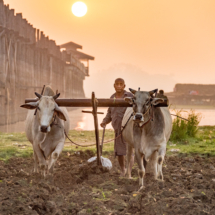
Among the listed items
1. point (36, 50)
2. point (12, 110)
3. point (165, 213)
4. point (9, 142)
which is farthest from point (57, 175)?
point (36, 50)

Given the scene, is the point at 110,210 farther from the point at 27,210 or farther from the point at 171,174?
the point at 171,174

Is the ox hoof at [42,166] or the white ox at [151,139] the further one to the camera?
the ox hoof at [42,166]

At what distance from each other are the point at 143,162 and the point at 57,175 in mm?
1843

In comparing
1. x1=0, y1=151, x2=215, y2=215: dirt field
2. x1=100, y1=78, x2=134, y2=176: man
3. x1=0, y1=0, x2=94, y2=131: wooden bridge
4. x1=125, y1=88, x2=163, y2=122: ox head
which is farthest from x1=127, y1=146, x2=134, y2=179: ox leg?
x1=0, y1=0, x2=94, y2=131: wooden bridge

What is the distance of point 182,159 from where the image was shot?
339 inches

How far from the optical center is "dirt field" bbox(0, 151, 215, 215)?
169 inches

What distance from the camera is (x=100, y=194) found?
520 cm

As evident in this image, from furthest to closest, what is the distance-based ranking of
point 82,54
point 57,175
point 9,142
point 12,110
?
point 82,54 < point 12,110 < point 9,142 < point 57,175

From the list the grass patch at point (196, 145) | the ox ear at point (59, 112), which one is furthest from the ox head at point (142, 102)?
the grass patch at point (196, 145)

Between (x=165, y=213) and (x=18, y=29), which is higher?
(x=18, y=29)

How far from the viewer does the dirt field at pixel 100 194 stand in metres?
4.30

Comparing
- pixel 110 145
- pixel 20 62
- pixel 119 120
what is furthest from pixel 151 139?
pixel 20 62

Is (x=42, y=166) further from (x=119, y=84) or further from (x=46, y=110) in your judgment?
(x=119, y=84)

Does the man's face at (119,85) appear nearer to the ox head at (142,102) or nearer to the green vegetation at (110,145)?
the ox head at (142,102)
